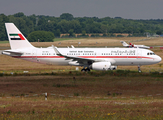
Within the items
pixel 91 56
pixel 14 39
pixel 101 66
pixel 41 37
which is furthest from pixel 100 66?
pixel 41 37

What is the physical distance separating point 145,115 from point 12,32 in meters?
33.1

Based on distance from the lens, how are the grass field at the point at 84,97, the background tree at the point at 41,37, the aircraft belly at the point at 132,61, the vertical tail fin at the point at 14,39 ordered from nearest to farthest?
1. the grass field at the point at 84,97
2. the aircraft belly at the point at 132,61
3. the vertical tail fin at the point at 14,39
4. the background tree at the point at 41,37

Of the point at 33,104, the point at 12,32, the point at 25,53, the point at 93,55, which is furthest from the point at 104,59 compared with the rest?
the point at 33,104

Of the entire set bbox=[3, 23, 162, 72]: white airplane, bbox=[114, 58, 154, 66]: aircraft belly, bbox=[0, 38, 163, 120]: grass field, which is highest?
bbox=[3, 23, 162, 72]: white airplane

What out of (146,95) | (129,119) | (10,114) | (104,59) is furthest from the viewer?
(104,59)

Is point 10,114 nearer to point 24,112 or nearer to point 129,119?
point 24,112

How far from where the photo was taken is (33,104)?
69.7 ft

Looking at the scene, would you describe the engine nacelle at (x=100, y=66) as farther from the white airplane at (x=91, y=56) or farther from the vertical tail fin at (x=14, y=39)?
the vertical tail fin at (x=14, y=39)

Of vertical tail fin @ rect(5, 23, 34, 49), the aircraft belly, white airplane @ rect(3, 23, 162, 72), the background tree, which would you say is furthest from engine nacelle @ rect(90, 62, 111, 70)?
the background tree

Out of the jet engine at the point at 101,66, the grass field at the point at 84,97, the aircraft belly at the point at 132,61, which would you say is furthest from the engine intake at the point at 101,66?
the aircraft belly at the point at 132,61

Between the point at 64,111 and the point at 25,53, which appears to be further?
A: the point at 25,53

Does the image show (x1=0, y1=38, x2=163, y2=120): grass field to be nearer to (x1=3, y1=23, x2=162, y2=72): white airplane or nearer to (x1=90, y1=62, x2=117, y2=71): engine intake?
(x1=90, y1=62, x2=117, y2=71): engine intake

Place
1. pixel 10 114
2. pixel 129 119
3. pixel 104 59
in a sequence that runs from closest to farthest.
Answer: pixel 129 119 < pixel 10 114 < pixel 104 59

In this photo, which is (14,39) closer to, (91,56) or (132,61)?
(91,56)
